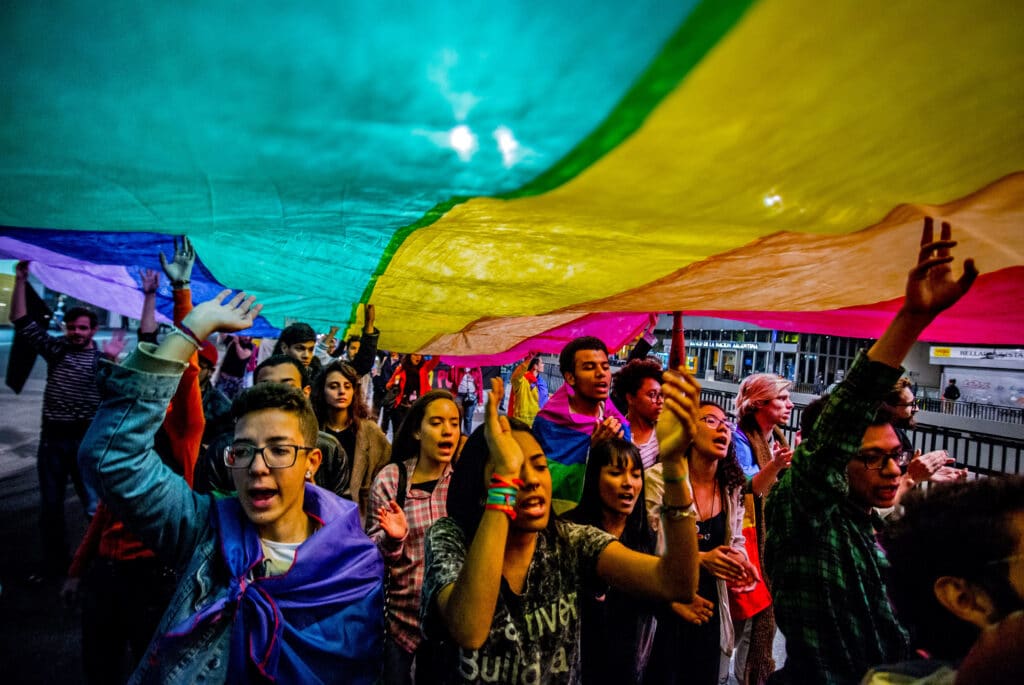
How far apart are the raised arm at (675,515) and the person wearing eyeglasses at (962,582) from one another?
500mm

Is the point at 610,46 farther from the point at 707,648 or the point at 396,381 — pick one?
the point at 396,381

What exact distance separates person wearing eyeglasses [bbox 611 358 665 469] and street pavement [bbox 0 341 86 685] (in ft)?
10.2

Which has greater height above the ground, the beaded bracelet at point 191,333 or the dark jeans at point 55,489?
the beaded bracelet at point 191,333

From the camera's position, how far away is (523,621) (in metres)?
1.62

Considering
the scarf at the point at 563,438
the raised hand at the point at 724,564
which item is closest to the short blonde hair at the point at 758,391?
the scarf at the point at 563,438

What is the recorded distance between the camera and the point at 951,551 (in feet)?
3.82

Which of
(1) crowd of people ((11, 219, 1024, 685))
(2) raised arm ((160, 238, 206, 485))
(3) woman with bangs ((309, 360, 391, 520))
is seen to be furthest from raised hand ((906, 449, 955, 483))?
(2) raised arm ((160, 238, 206, 485))

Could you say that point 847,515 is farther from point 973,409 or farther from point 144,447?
point 973,409

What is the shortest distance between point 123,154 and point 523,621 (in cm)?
160

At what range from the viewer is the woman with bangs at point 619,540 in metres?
2.30

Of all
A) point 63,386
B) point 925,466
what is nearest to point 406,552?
point 925,466

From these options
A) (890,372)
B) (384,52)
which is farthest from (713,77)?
Answer: (890,372)

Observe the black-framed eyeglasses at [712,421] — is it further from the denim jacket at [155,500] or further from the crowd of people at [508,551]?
the denim jacket at [155,500]

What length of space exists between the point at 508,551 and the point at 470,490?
23 centimetres
